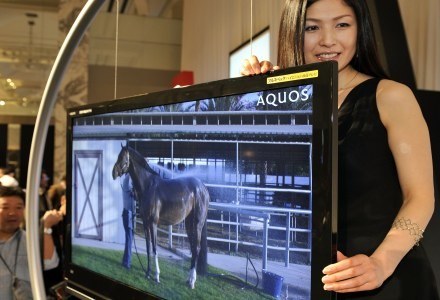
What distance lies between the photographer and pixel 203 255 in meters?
1.32

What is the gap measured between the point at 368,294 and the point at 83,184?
3.77 ft

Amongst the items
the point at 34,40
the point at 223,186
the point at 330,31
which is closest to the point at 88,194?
the point at 223,186

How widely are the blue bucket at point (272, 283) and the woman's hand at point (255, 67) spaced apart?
445mm

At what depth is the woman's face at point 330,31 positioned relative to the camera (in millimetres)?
1238

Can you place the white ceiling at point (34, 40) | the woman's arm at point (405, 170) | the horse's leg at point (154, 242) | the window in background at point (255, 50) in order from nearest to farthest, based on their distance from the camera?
the woman's arm at point (405, 170)
the horse's leg at point (154, 242)
the window in background at point (255, 50)
the white ceiling at point (34, 40)

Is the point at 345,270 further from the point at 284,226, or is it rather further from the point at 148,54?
the point at 148,54

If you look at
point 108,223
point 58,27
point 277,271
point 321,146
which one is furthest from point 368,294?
point 58,27

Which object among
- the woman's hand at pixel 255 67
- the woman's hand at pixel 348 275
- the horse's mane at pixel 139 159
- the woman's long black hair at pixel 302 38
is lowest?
the woman's hand at pixel 348 275

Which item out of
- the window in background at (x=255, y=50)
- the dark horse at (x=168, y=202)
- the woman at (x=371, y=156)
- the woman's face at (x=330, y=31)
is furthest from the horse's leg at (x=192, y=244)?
the window in background at (x=255, y=50)

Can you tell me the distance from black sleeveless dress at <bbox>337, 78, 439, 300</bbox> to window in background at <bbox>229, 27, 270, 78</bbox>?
13.8 feet

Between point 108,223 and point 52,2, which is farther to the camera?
point 52,2

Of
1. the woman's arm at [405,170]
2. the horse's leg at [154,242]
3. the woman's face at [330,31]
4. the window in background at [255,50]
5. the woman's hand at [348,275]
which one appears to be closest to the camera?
the woman's hand at [348,275]

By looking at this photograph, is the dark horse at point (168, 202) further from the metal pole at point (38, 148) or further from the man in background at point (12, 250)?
the man in background at point (12, 250)

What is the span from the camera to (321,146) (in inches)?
39.8
